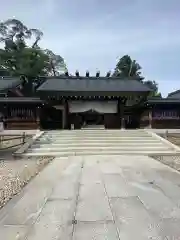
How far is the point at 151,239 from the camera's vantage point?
12.1ft

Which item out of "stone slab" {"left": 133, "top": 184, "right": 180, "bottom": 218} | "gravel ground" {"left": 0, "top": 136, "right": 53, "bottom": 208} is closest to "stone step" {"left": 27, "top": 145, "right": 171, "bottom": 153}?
"gravel ground" {"left": 0, "top": 136, "right": 53, "bottom": 208}

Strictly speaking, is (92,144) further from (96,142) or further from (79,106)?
(79,106)

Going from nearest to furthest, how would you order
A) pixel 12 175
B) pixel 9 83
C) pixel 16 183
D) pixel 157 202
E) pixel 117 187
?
pixel 157 202 → pixel 117 187 → pixel 16 183 → pixel 12 175 → pixel 9 83

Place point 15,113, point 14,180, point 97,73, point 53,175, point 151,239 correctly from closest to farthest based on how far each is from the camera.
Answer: point 151,239 → point 14,180 → point 53,175 → point 15,113 → point 97,73

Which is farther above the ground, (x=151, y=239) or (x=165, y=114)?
(x=165, y=114)

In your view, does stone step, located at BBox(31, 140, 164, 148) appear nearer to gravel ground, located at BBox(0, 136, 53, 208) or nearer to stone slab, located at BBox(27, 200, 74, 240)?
gravel ground, located at BBox(0, 136, 53, 208)

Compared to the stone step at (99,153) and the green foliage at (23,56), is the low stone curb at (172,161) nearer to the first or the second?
the stone step at (99,153)

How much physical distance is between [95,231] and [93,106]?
2198cm

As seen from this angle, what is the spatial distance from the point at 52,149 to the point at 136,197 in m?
9.22

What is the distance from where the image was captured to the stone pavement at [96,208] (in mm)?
3957

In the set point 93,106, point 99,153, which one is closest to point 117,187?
point 99,153

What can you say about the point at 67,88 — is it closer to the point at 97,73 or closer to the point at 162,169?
the point at 97,73

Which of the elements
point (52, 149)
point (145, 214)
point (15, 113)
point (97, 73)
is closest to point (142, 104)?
point (97, 73)

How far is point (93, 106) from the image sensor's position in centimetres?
2581
